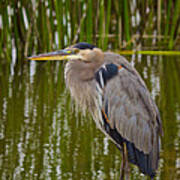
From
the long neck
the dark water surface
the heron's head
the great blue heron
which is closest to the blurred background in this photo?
the dark water surface

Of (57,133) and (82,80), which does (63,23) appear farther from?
(82,80)

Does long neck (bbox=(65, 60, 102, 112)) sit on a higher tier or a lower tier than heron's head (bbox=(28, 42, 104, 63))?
lower

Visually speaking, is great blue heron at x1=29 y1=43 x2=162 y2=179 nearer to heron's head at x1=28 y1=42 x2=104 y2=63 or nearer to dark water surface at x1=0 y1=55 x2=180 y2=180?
heron's head at x1=28 y1=42 x2=104 y2=63

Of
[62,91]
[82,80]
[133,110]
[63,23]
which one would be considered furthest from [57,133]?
[63,23]

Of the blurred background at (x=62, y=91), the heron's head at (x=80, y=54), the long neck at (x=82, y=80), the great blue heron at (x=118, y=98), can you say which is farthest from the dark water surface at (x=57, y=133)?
the heron's head at (x=80, y=54)

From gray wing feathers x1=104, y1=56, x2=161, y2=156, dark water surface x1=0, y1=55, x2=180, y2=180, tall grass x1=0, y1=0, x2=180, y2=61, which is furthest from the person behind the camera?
tall grass x1=0, y1=0, x2=180, y2=61

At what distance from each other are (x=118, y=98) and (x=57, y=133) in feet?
3.20

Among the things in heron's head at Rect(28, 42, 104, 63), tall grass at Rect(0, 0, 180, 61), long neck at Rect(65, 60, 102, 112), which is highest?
tall grass at Rect(0, 0, 180, 61)

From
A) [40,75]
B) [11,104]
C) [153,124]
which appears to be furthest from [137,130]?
[40,75]

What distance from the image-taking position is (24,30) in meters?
5.75

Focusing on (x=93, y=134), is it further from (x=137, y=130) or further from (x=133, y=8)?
(x=133, y=8)

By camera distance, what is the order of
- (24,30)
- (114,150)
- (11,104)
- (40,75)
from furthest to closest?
(24,30) < (40,75) < (11,104) < (114,150)

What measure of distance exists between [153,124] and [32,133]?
1.13 meters

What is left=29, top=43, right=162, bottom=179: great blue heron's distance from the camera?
2643mm
